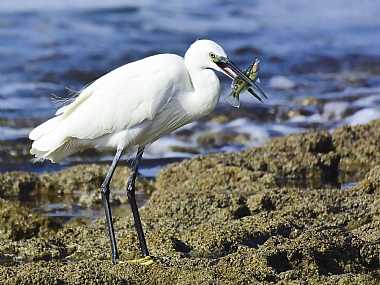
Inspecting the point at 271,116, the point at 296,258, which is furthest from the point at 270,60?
the point at 296,258

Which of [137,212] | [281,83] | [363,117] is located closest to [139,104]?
[137,212]

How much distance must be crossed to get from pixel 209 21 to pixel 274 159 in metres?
16.3

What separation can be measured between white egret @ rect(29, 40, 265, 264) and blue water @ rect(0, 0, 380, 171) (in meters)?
4.66

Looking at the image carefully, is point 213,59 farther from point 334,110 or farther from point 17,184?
point 334,110

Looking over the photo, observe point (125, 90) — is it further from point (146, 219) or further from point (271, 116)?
point (271, 116)

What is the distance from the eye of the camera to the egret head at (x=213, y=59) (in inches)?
189

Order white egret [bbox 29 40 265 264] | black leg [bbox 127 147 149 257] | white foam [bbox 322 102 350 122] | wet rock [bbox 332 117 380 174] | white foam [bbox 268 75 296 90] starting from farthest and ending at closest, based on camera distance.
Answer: white foam [bbox 268 75 296 90] → white foam [bbox 322 102 350 122] → wet rock [bbox 332 117 380 174] → white egret [bbox 29 40 265 264] → black leg [bbox 127 147 149 257]

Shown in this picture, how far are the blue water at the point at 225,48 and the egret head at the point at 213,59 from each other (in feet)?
16.8

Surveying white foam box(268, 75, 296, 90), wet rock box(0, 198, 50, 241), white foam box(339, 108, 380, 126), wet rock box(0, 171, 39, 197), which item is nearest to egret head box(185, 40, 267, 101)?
wet rock box(0, 198, 50, 241)

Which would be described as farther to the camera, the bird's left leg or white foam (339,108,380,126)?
white foam (339,108,380,126)

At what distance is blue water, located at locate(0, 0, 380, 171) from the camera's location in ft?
39.1

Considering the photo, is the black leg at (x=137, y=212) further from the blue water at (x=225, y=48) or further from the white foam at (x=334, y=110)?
the white foam at (x=334, y=110)

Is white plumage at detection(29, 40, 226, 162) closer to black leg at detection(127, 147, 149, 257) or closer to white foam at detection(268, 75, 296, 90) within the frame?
black leg at detection(127, 147, 149, 257)

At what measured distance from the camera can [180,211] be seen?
18.9ft
